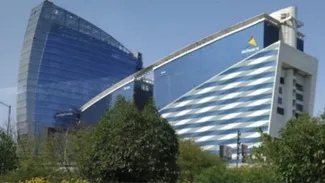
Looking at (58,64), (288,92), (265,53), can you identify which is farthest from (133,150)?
(58,64)

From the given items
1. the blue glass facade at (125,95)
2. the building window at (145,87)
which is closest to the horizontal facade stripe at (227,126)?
the blue glass facade at (125,95)

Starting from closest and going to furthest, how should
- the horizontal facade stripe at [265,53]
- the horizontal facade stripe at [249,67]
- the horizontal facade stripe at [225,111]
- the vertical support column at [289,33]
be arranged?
the horizontal facade stripe at [265,53] → the horizontal facade stripe at [225,111] → the horizontal facade stripe at [249,67] → the vertical support column at [289,33]

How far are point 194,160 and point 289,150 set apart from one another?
102ft

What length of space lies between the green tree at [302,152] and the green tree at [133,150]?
2927mm

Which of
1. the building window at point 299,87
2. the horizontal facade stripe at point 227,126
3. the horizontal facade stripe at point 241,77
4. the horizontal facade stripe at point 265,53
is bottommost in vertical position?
the horizontal facade stripe at point 227,126

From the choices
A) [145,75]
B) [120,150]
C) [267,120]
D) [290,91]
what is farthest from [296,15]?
[120,150]

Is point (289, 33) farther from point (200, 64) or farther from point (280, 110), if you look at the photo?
point (200, 64)

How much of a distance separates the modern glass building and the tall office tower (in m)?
38.6

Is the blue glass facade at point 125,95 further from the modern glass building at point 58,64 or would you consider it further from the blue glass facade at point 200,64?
the blue glass facade at point 200,64

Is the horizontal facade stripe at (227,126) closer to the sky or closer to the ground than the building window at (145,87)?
closer to the ground

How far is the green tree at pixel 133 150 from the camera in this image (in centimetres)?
1259

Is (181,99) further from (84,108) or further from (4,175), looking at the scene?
(4,175)

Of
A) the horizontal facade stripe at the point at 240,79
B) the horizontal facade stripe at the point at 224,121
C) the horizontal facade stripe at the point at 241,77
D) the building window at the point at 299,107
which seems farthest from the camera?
the building window at the point at 299,107

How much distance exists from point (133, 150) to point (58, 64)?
13139 cm
